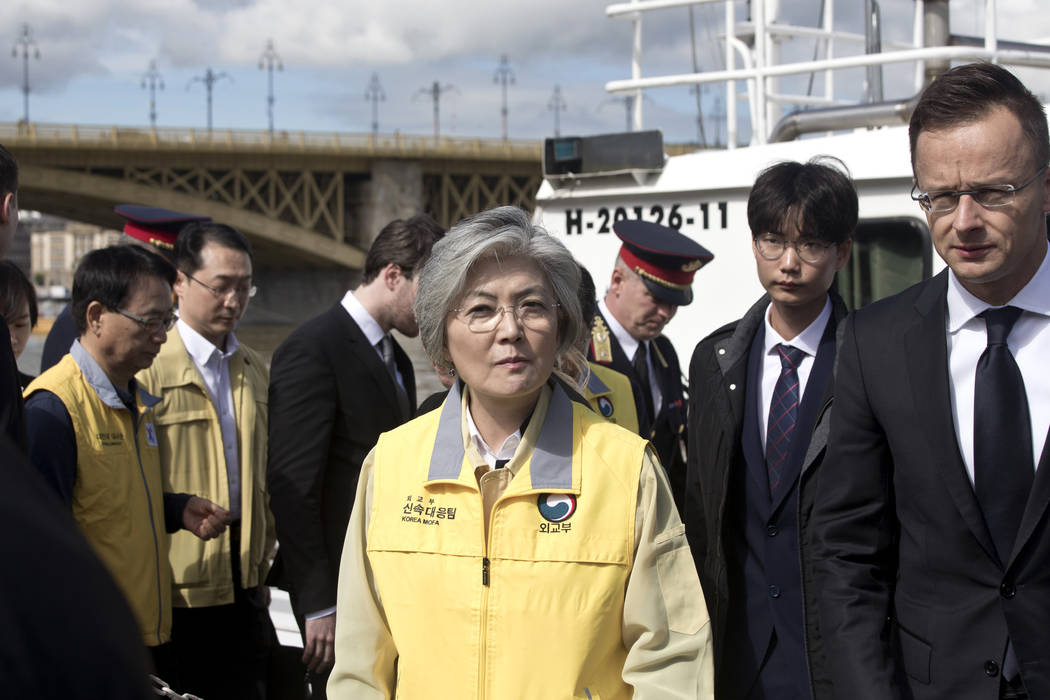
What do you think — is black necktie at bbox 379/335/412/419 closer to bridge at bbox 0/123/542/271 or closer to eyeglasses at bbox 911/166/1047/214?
eyeglasses at bbox 911/166/1047/214

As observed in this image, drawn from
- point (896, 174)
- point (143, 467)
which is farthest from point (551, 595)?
point (896, 174)

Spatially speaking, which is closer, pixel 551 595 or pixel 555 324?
pixel 551 595

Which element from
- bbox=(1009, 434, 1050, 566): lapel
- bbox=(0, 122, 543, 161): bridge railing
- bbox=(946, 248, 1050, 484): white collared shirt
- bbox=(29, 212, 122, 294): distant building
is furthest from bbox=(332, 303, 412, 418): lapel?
bbox=(29, 212, 122, 294): distant building

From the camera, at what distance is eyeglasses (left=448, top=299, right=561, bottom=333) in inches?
87.3

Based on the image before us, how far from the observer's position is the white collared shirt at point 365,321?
3494mm

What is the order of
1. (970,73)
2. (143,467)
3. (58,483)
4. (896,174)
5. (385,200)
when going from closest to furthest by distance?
(970,73) < (58,483) < (143,467) < (896,174) < (385,200)

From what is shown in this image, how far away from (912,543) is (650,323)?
6.88 feet

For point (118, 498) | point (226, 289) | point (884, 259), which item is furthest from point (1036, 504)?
point (884, 259)

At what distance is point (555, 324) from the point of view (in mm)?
2258

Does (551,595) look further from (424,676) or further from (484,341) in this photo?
(484,341)

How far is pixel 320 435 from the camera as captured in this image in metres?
3.23

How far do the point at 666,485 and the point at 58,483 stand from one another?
1.76 metres

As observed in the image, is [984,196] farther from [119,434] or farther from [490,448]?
[119,434]

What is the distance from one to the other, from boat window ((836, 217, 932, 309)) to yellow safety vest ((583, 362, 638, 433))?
207cm
